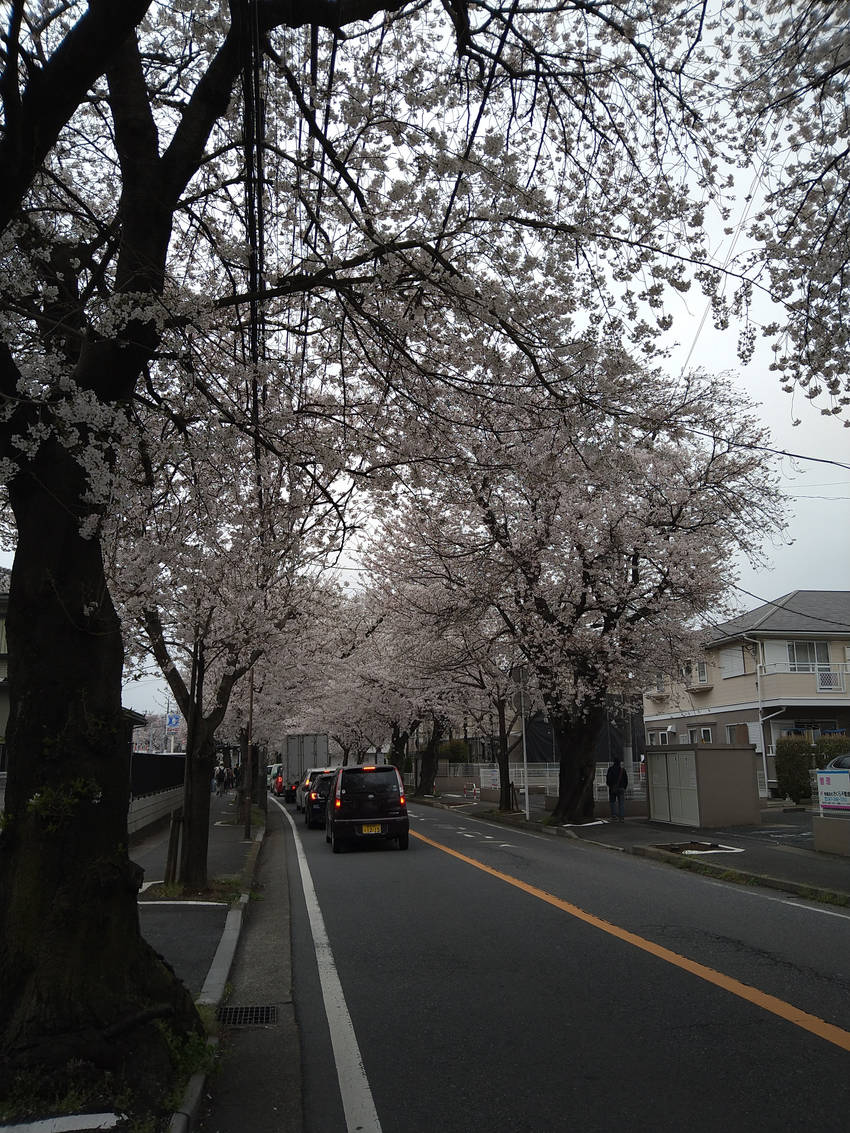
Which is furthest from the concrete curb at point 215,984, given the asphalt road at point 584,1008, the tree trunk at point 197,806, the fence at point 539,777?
the fence at point 539,777

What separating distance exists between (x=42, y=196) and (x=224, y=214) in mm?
1836

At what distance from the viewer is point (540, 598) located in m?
22.1

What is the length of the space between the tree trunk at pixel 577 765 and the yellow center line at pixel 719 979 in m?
11.9

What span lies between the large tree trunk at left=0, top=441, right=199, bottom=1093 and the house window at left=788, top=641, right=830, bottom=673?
117 ft

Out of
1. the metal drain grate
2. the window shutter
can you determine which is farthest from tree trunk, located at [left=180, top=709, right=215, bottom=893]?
the window shutter

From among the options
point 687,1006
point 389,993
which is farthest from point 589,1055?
point 389,993

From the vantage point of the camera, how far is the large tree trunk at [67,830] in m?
4.52

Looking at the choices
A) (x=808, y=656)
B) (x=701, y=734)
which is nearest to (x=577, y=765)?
(x=808, y=656)

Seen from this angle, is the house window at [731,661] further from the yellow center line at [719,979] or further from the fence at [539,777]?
the yellow center line at [719,979]

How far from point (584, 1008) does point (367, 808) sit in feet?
41.3

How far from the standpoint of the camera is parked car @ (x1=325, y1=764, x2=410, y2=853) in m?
18.2

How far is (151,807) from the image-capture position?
74.0 ft

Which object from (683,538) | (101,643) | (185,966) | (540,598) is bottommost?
(185,966)

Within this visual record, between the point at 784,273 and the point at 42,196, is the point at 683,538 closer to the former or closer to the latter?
the point at 784,273
